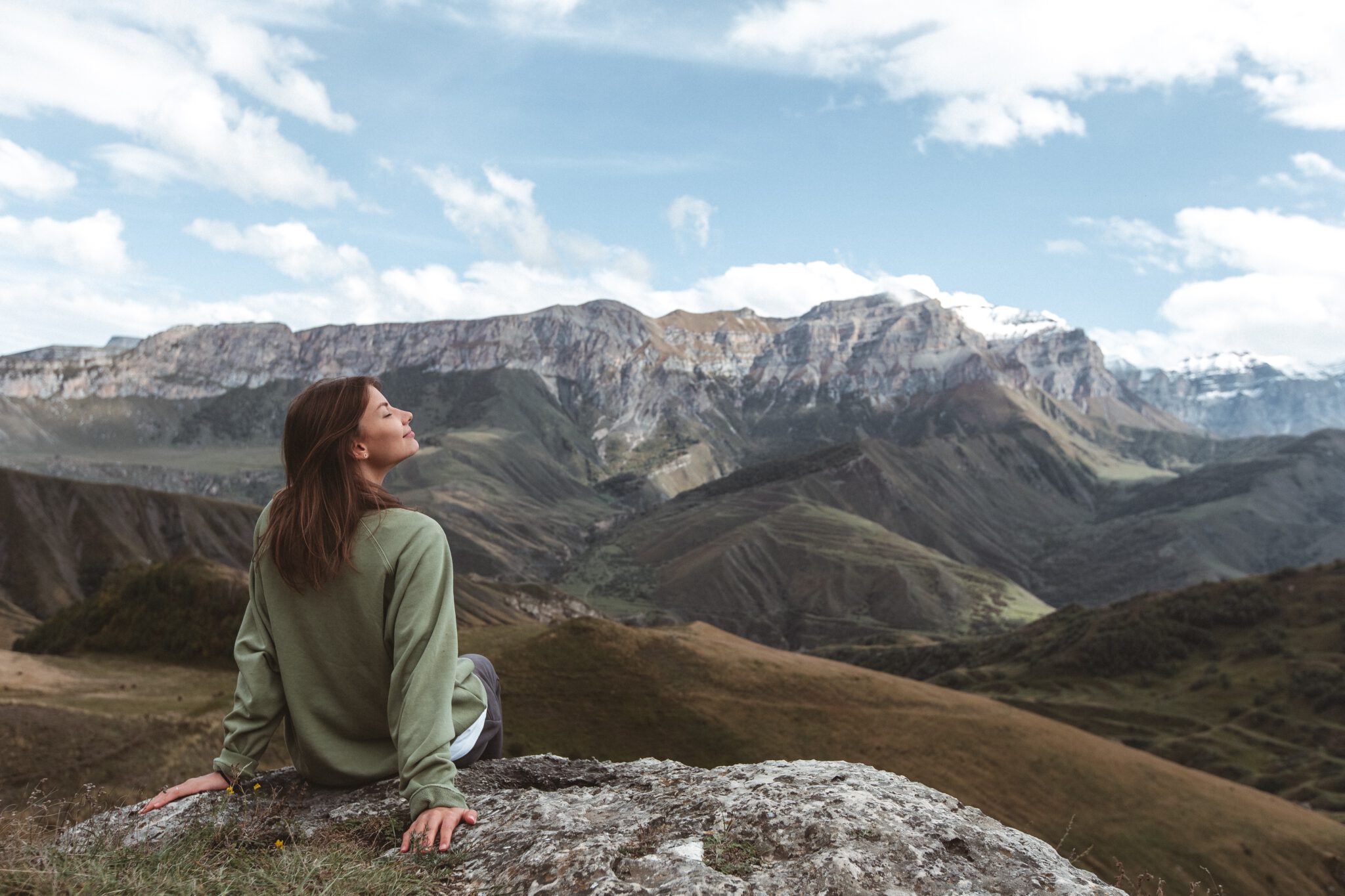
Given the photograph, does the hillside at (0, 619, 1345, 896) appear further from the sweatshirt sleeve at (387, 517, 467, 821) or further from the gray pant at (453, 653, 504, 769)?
the sweatshirt sleeve at (387, 517, 467, 821)

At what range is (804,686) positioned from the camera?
5438cm

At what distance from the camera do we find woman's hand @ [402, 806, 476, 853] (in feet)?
15.6

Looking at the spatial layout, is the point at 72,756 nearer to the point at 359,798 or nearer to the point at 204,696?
the point at 204,696

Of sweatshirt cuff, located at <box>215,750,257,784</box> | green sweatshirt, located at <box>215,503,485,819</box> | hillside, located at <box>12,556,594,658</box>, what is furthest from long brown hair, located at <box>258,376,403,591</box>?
hillside, located at <box>12,556,594,658</box>

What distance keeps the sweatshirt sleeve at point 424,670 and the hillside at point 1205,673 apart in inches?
3532

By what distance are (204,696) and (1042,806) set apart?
151 feet

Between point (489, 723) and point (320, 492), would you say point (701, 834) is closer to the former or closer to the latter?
point (489, 723)

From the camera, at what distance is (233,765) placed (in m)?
5.91

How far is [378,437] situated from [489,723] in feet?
8.03

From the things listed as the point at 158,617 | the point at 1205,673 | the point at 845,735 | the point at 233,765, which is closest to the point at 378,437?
the point at 233,765

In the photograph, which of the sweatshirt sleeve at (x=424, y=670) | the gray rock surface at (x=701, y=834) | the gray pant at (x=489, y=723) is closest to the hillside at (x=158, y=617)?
the gray pant at (x=489, y=723)

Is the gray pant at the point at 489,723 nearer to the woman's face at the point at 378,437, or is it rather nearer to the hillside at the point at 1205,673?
the woman's face at the point at 378,437

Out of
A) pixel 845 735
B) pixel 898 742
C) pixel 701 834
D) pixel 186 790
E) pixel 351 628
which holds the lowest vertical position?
pixel 898 742

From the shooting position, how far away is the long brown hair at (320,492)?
17.5 feet
